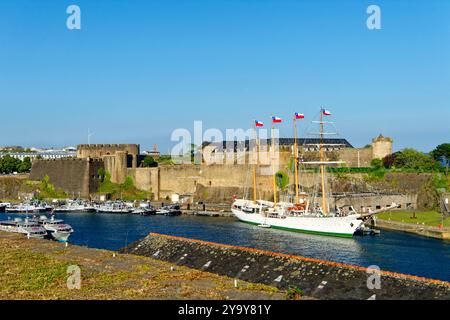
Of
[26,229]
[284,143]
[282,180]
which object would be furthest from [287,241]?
[284,143]

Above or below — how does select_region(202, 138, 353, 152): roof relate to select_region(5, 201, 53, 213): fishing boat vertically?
above

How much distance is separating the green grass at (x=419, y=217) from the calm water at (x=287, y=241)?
9.25ft

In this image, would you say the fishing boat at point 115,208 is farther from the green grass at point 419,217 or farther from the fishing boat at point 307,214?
the green grass at point 419,217

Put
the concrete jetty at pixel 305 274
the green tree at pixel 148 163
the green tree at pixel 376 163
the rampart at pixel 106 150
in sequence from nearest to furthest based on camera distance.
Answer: the concrete jetty at pixel 305 274
the green tree at pixel 376 163
the rampart at pixel 106 150
the green tree at pixel 148 163

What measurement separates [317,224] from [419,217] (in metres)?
8.90

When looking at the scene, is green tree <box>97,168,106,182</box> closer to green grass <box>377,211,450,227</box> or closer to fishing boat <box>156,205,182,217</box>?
fishing boat <box>156,205,182,217</box>

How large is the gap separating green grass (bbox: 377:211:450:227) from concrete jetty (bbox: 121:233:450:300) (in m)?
25.0

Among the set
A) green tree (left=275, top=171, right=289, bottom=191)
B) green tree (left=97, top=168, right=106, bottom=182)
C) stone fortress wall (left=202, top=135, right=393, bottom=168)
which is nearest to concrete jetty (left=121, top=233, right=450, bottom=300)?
green tree (left=275, top=171, right=289, bottom=191)

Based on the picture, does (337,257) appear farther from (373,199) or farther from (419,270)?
(373,199)

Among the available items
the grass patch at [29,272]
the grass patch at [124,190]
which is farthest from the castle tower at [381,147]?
the grass patch at [29,272]

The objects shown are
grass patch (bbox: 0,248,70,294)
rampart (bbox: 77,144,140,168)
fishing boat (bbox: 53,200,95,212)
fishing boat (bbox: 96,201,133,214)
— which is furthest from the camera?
rampart (bbox: 77,144,140,168)

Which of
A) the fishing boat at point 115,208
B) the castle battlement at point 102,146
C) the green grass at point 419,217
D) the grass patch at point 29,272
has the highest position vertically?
the castle battlement at point 102,146

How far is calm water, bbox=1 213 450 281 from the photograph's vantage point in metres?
31.4

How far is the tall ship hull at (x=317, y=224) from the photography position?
4403 cm
